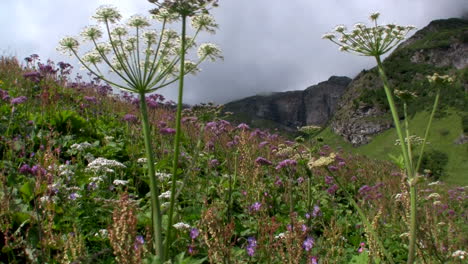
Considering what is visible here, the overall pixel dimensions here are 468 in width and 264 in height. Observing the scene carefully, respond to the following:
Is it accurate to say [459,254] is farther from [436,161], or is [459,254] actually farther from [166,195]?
[436,161]

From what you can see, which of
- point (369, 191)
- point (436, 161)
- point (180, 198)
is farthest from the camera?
Answer: point (436, 161)

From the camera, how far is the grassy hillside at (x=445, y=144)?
4660 inches

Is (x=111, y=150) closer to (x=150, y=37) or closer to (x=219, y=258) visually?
(x=150, y=37)

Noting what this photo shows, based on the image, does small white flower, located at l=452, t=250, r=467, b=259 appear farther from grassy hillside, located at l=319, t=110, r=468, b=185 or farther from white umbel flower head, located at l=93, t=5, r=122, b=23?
grassy hillside, located at l=319, t=110, r=468, b=185

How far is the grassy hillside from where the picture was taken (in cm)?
11836

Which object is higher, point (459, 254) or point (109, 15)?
point (109, 15)

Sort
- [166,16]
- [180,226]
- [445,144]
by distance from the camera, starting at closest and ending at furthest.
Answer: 1. [166,16]
2. [180,226]
3. [445,144]

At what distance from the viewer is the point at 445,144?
449ft

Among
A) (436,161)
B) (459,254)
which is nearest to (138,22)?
(459,254)

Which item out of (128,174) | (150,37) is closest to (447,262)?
(150,37)

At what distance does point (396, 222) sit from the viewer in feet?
21.6

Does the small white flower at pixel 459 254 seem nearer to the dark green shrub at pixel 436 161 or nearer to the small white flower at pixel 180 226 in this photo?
the small white flower at pixel 180 226

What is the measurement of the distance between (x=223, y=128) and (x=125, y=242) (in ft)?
18.0

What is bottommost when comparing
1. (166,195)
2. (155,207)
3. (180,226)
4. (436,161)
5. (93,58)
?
(436,161)
